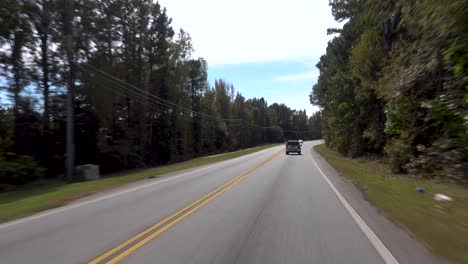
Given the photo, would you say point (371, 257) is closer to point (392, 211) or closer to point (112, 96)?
point (392, 211)

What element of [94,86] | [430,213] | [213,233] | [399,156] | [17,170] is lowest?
[430,213]

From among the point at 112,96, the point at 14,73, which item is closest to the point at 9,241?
the point at 14,73

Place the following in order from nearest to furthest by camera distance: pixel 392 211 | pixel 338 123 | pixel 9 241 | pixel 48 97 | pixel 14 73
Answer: pixel 9 241, pixel 392 211, pixel 14 73, pixel 48 97, pixel 338 123

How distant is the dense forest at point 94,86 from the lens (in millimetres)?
32094

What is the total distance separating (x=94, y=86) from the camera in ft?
129

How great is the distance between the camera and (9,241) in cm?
830

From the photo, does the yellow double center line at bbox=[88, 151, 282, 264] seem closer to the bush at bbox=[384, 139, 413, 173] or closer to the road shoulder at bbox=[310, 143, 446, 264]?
the road shoulder at bbox=[310, 143, 446, 264]

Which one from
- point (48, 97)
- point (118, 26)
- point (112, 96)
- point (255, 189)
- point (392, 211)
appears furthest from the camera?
point (118, 26)

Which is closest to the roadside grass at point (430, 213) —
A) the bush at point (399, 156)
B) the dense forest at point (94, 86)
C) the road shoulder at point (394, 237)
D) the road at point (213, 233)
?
the road shoulder at point (394, 237)

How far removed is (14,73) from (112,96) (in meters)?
10.5

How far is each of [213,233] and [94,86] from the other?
33884mm

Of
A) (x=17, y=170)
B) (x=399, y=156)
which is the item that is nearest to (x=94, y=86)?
(x=17, y=170)

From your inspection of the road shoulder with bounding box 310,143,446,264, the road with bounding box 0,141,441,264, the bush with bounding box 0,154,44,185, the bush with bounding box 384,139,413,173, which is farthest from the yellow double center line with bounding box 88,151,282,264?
the bush with bounding box 0,154,44,185

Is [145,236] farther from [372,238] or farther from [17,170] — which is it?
[17,170]
